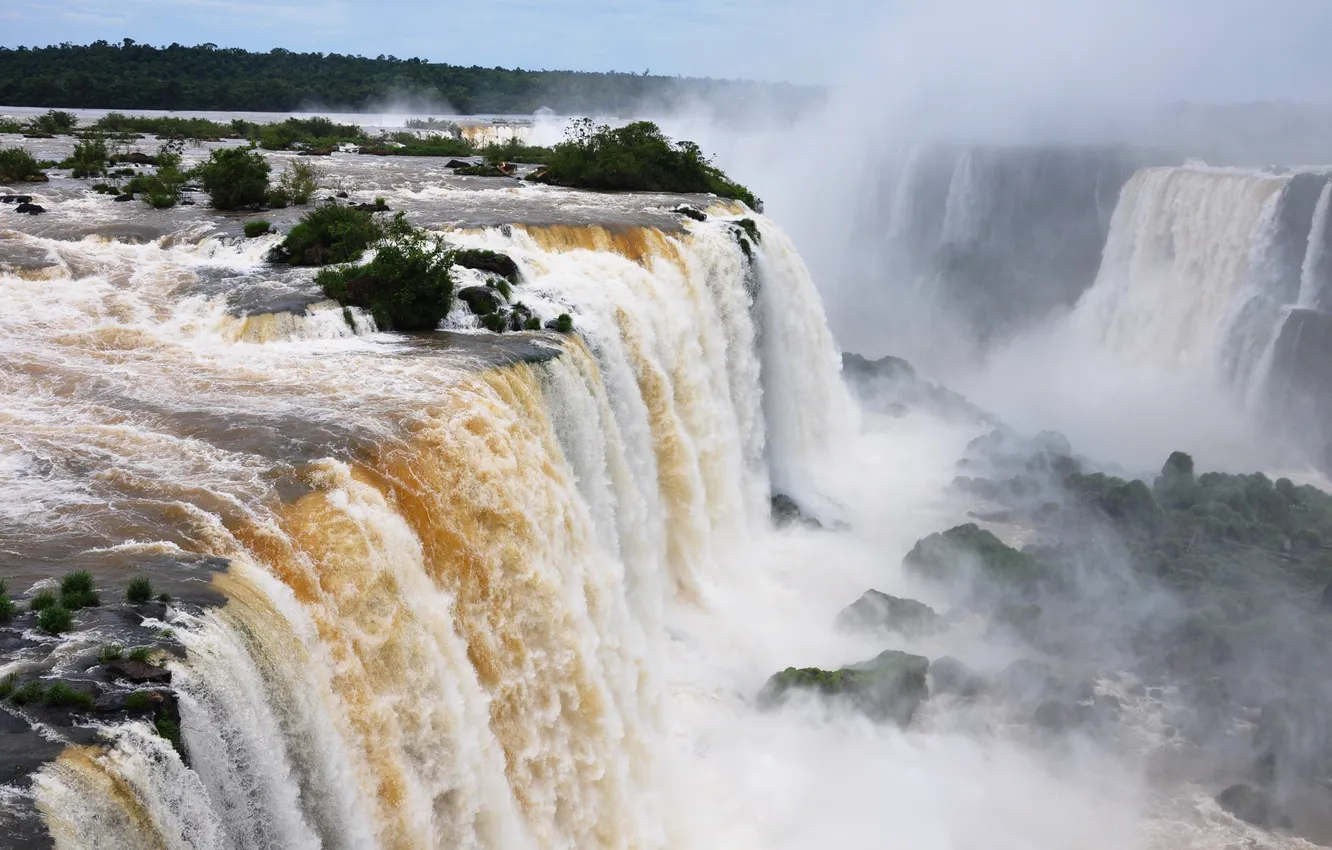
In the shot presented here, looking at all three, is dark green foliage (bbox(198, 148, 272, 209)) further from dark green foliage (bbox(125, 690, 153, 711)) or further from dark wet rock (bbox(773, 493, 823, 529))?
dark green foliage (bbox(125, 690, 153, 711))

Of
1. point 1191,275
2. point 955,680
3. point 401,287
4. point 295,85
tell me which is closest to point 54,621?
point 401,287

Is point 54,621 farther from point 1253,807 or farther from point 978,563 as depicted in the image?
point 978,563

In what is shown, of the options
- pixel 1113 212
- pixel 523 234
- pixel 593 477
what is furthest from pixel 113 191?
pixel 1113 212

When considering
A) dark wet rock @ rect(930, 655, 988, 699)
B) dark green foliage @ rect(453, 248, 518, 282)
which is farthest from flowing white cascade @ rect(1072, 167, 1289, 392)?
dark green foliage @ rect(453, 248, 518, 282)

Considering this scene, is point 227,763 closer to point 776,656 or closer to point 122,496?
point 122,496

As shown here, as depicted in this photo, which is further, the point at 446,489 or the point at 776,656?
the point at 776,656

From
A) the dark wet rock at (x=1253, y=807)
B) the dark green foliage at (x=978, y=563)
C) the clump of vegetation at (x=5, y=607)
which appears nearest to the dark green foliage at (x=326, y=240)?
the clump of vegetation at (x=5, y=607)
